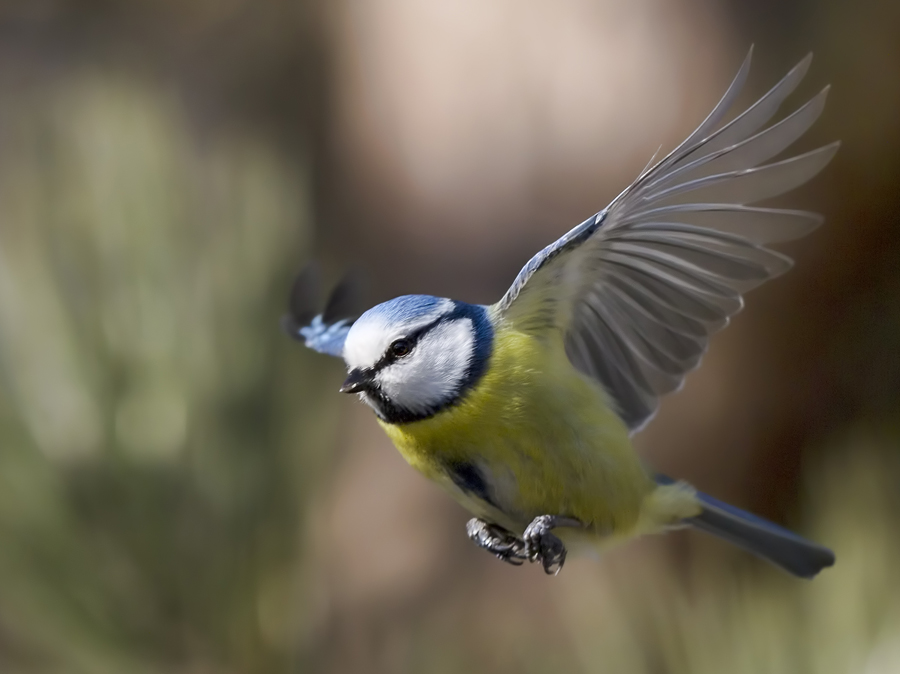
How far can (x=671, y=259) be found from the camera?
0.53 metres

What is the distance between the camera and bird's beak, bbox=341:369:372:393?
44cm

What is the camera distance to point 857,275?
1.30 meters

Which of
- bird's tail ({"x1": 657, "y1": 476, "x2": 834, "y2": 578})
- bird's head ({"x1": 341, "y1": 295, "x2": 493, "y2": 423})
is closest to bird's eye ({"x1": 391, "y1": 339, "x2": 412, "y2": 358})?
bird's head ({"x1": 341, "y1": 295, "x2": 493, "y2": 423})

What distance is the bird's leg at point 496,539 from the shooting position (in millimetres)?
520

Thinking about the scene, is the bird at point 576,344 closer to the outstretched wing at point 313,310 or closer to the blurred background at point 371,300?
the outstretched wing at point 313,310

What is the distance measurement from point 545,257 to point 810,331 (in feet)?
3.35

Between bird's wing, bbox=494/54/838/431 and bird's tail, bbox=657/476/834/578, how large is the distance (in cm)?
14

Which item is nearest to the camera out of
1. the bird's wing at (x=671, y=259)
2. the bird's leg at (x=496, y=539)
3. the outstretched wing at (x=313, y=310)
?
the bird's wing at (x=671, y=259)

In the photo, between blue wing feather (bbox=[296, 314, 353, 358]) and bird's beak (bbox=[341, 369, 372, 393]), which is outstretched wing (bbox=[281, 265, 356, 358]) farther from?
bird's beak (bbox=[341, 369, 372, 393])

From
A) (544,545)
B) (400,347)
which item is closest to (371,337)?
(400,347)

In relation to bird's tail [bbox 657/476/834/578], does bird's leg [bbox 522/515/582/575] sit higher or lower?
higher

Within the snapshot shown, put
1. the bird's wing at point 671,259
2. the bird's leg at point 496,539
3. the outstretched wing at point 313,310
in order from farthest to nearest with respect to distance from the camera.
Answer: the outstretched wing at point 313,310, the bird's leg at point 496,539, the bird's wing at point 671,259

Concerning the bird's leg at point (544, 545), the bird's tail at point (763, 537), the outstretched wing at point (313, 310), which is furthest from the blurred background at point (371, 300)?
the bird's leg at point (544, 545)

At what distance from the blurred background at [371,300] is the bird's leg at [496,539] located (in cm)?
21
